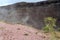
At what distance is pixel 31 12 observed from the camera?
13031mm

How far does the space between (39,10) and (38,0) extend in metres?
2.70

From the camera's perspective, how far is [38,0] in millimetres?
16031

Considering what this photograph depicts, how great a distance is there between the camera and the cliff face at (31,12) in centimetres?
1162

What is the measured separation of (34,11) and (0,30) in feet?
21.8

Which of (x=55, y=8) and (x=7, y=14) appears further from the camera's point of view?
(x=55, y=8)

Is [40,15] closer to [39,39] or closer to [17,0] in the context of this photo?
[17,0]

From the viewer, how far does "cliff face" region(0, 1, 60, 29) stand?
11617mm

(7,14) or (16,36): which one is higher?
(16,36)

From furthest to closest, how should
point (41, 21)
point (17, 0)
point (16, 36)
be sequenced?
point (17, 0) < point (41, 21) < point (16, 36)

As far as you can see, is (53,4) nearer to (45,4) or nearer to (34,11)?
(45,4)

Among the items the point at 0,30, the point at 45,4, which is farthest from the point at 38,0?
the point at 0,30

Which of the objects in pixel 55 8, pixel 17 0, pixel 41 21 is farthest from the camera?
pixel 17 0

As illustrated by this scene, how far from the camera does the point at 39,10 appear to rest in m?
13.5

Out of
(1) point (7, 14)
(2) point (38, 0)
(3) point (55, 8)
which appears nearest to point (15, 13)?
(1) point (7, 14)
